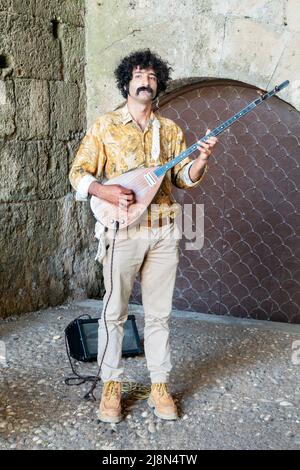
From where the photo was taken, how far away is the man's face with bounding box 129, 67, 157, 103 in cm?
248

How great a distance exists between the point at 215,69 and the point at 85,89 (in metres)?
0.92

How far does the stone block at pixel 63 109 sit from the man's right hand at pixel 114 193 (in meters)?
1.64

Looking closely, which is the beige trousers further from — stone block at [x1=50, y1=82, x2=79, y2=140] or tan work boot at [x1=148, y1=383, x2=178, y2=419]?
stone block at [x1=50, y1=82, x2=79, y2=140]

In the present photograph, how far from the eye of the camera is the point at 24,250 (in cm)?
388

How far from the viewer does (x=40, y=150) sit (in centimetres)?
390

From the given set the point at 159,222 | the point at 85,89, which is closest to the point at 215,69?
the point at 85,89

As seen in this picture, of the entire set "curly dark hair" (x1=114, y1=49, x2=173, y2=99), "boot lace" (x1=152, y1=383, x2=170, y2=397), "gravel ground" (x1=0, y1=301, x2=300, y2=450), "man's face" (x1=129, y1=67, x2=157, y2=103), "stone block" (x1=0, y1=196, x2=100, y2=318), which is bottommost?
"gravel ground" (x1=0, y1=301, x2=300, y2=450)

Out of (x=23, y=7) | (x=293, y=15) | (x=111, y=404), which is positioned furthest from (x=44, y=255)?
(x=293, y=15)

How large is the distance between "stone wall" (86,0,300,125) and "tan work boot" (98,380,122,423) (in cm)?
190

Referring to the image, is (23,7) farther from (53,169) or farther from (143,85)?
(143,85)

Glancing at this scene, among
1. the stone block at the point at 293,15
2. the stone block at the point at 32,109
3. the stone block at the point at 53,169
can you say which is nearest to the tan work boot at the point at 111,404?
the stone block at the point at 53,169

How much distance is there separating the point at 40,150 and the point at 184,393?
1.84m

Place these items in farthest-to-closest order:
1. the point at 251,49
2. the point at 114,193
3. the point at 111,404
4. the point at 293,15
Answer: the point at 251,49 → the point at 293,15 → the point at 111,404 → the point at 114,193

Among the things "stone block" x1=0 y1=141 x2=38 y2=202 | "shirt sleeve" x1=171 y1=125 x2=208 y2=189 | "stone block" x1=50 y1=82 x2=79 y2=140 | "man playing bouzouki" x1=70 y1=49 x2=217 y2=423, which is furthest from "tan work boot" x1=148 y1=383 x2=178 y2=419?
"stone block" x1=50 y1=82 x2=79 y2=140
